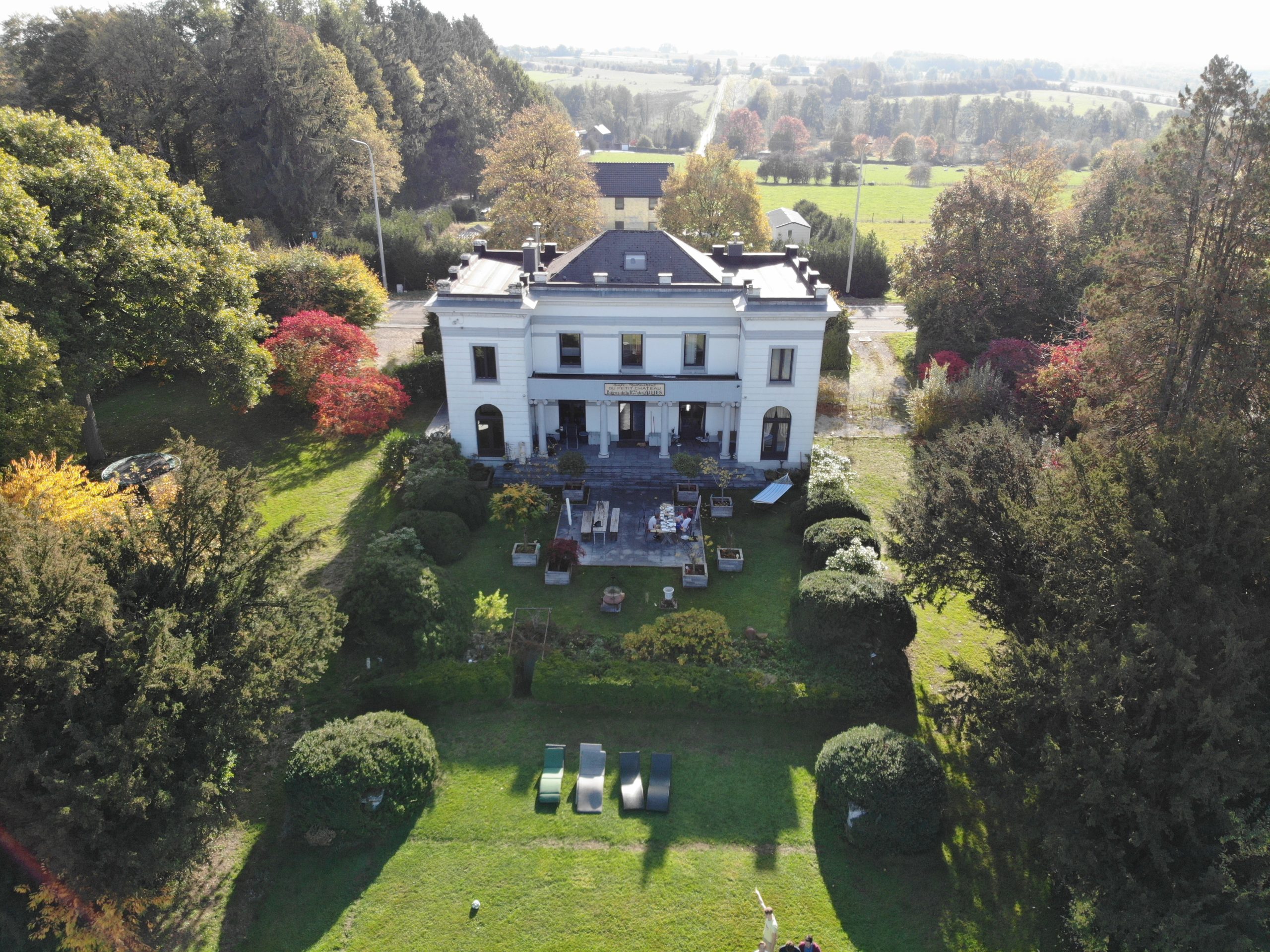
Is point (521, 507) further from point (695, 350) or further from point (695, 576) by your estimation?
point (695, 350)

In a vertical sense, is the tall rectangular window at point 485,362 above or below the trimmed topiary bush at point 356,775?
above

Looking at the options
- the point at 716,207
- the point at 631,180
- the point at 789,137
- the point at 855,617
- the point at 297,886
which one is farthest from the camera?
the point at 789,137

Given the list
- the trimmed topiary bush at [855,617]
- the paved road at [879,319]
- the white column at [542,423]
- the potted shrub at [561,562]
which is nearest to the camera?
the trimmed topiary bush at [855,617]

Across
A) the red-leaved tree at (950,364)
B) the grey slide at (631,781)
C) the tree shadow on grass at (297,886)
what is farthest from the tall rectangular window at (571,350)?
the tree shadow on grass at (297,886)

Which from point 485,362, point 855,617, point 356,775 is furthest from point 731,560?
point 356,775

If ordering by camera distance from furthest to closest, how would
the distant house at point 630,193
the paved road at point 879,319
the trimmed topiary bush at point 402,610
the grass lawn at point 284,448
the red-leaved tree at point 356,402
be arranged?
the distant house at point 630,193 < the paved road at point 879,319 < the red-leaved tree at point 356,402 < the grass lawn at point 284,448 < the trimmed topiary bush at point 402,610

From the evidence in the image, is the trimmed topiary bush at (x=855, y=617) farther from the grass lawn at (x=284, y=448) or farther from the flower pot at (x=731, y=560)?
the grass lawn at (x=284, y=448)
